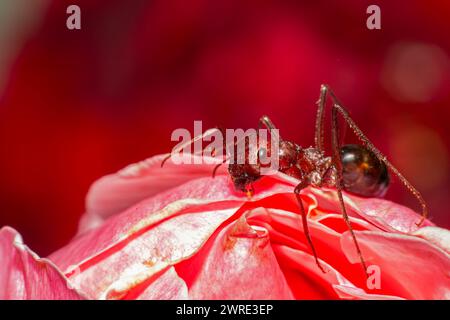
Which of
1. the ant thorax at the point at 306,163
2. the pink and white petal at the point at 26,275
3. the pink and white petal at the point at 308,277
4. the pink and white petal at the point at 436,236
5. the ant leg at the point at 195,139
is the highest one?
the ant leg at the point at 195,139

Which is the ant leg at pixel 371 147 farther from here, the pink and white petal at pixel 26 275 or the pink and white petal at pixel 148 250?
the pink and white petal at pixel 26 275

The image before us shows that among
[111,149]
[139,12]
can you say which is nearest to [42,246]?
[111,149]

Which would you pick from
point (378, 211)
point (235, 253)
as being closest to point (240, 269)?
point (235, 253)

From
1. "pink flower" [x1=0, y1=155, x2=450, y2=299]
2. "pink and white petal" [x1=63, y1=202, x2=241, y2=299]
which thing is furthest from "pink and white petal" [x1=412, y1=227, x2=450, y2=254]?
"pink and white petal" [x1=63, y1=202, x2=241, y2=299]

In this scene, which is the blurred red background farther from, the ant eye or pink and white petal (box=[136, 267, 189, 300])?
pink and white petal (box=[136, 267, 189, 300])

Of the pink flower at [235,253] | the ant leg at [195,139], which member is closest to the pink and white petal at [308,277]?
the pink flower at [235,253]

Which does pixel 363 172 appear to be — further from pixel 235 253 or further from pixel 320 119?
pixel 235 253

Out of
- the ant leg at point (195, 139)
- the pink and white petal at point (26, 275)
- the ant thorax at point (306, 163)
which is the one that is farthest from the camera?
the ant thorax at point (306, 163)
